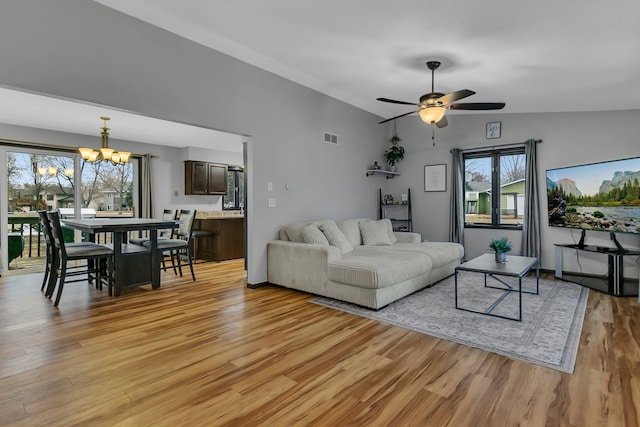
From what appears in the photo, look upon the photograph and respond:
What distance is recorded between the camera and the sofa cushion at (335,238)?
446 centimetres

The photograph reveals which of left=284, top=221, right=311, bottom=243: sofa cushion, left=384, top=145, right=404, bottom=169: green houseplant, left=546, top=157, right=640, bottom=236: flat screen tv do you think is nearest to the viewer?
left=546, top=157, right=640, bottom=236: flat screen tv

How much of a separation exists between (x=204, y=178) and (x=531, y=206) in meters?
6.57

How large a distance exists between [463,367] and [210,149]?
7226 mm

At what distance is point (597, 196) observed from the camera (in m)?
4.25

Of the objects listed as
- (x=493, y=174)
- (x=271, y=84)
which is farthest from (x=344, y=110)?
(x=493, y=174)

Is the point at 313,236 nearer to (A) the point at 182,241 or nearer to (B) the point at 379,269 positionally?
(B) the point at 379,269

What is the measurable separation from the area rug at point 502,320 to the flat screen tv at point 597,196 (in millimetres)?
888

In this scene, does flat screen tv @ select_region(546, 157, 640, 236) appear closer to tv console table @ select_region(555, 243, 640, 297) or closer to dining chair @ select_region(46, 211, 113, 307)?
tv console table @ select_region(555, 243, 640, 297)

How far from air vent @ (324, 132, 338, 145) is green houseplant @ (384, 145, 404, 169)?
153 centimetres

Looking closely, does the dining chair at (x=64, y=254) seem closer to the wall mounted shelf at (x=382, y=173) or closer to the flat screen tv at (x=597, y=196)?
the wall mounted shelf at (x=382, y=173)

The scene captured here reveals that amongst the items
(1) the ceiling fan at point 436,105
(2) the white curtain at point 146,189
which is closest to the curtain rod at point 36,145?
(2) the white curtain at point 146,189

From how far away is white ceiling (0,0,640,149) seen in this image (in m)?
2.72

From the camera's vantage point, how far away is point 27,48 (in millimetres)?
2652

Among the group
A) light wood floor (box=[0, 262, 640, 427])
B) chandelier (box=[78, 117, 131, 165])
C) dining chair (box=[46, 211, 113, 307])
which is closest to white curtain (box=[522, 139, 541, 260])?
light wood floor (box=[0, 262, 640, 427])
